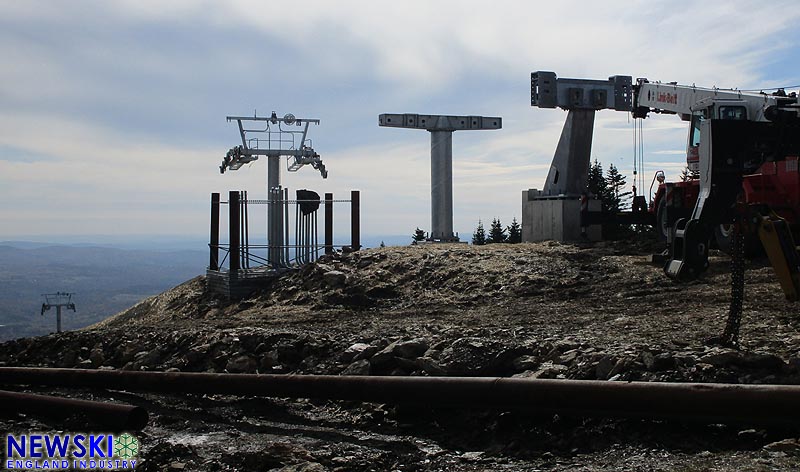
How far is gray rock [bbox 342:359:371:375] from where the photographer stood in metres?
9.19

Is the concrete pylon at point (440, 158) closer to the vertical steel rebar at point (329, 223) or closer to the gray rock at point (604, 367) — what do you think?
the vertical steel rebar at point (329, 223)

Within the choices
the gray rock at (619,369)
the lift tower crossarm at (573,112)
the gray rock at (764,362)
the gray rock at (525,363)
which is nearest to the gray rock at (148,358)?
the gray rock at (525,363)

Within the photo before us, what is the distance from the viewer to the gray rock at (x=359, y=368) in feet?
30.1

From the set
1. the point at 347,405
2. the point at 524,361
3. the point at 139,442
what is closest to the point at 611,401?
the point at 524,361

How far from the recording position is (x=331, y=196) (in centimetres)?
2117

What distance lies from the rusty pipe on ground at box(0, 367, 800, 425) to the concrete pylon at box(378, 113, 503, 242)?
18930mm

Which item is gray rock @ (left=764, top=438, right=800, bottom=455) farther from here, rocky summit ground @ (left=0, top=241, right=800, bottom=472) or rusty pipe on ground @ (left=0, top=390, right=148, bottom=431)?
rusty pipe on ground @ (left=0, top=390, right=148, bottom=431)

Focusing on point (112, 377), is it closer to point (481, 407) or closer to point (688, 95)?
point (481, 407)

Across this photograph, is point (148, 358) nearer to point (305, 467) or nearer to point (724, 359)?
point (305, 467)

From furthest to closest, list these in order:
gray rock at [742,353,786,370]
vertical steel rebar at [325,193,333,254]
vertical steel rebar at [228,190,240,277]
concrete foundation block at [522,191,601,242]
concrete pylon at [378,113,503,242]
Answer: concrete pylon at [378,113,503,242]
concrete foundation block at [522,191,601,242]
vertical steel rebar at [325,193,333,254]
vertical steel rebar at [228,190,240,277]
gray rock at [742,353,786,370]

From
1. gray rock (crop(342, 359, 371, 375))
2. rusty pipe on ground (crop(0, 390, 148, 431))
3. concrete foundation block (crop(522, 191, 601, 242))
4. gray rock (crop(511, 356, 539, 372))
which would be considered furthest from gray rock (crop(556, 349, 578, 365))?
concrete foundation block (crop(522, 191, 601, 242))

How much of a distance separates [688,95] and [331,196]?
A: 29.2 feet

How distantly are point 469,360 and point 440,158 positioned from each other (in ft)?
63.3

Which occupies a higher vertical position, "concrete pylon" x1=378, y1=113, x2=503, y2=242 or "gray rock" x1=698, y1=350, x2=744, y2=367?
"concrete pylon" x1=378, y1=113, x2=503, y2=242
